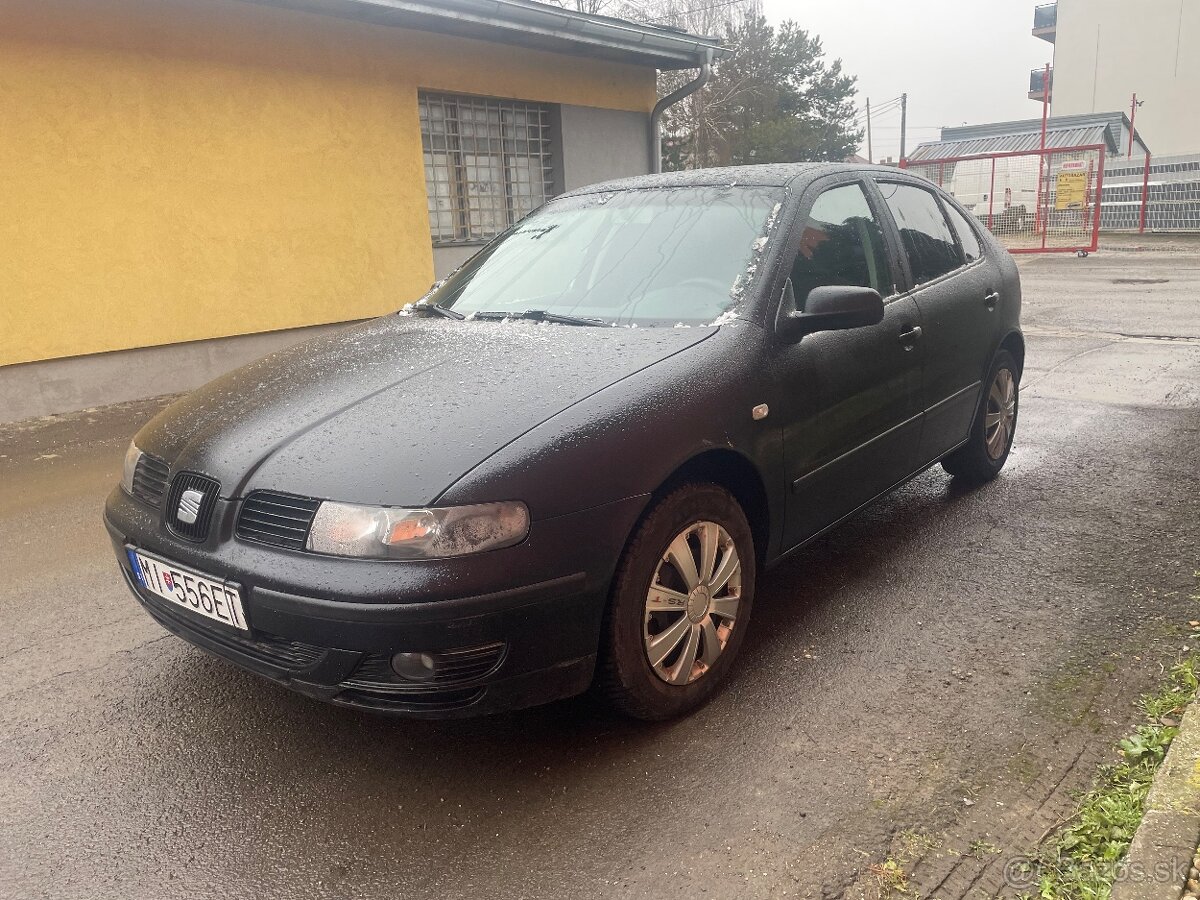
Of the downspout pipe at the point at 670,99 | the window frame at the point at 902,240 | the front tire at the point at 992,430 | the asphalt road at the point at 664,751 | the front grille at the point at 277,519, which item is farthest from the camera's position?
the downspout pipe at the point at 670,99

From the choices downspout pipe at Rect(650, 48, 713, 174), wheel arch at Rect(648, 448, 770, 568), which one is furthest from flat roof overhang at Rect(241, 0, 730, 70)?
wheel arch at Rect(648, 448, 770, 568)

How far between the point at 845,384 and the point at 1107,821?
1.61 meters

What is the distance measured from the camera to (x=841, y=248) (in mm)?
3506

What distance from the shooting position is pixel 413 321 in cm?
359

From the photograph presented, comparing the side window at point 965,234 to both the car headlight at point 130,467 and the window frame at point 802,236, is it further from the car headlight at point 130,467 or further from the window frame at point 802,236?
the car headlight at point 130,467

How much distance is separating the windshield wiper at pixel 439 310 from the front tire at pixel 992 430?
2.59 meters

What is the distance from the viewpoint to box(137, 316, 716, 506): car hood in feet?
7.59

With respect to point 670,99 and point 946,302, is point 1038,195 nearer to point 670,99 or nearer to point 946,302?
point 670,99

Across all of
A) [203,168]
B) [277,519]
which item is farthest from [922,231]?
[203,168]

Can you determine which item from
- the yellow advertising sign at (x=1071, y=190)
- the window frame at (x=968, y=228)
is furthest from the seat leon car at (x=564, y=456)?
the yellow advertising sign at (x=1071, y=190)

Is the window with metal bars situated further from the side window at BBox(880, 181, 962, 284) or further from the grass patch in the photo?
the grass patch

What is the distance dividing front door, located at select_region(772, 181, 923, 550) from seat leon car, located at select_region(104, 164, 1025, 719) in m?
0.01

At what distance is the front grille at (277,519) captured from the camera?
2.28m

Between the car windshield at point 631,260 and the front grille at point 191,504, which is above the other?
the car windshield at point 631,260
